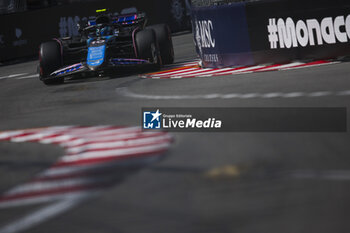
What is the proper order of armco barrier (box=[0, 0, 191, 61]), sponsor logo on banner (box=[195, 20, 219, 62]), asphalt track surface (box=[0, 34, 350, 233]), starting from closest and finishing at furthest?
1. asphalt track surface (box=[0, 34, 350, 233])
2. sponsor logo on banner (box=[195, 20, 219, 62])
3. armco barrier (box=[0, 0, 191, 61])

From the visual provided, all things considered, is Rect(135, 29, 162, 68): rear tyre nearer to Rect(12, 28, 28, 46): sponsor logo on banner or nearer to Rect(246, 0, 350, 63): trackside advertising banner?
Rect(246, 0, 350, 63): trackside advertising banner

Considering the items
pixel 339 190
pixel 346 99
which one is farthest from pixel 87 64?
pixel 339 190

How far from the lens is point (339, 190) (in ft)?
13.9

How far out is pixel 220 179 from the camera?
15.6ft

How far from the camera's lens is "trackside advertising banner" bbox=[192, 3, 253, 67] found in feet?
40.2

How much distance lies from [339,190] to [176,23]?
24813mm

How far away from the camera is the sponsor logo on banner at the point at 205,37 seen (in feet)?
42.2

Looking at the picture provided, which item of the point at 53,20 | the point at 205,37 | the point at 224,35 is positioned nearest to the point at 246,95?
the point at 224,35

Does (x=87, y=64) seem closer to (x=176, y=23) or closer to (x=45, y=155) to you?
(x=45, y=155)

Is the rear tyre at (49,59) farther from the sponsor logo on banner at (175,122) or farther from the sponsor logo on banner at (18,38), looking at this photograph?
the sponsor logo on banner at (18,38)

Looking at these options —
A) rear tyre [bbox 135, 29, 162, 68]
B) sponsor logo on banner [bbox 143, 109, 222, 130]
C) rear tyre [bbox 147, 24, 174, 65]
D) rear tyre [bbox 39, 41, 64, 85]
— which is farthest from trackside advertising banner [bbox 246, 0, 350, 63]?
sponsor logo on banner [bbox 143, 109, 222, 130]

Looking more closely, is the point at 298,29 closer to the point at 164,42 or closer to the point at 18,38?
the point at 164,42

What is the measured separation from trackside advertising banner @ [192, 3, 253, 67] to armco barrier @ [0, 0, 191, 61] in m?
11.3

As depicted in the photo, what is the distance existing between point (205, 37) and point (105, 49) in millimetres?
1968
